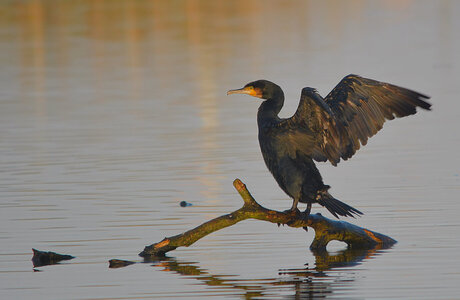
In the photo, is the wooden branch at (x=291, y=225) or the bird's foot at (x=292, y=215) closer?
the wooden branch at (x=291, y=225)

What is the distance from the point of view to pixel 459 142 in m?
17.3

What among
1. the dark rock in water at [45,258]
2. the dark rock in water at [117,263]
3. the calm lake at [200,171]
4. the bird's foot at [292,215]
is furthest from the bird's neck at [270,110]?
the dark rock in water at [45,258]

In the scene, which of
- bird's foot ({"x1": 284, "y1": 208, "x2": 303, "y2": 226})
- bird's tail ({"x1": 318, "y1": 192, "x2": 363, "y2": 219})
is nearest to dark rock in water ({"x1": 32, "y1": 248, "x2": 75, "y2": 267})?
bird's foot ({"x1": 284, "y1": 208, "x2": 303, "y2": 226})

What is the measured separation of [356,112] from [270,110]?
2.71 feet

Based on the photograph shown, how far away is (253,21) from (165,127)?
1118 inches

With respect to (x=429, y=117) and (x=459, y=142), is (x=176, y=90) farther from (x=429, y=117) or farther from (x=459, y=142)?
(x=459, y=142)

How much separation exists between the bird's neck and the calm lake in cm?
125

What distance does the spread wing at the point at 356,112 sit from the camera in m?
10.8

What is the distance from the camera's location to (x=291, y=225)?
35.1 ft

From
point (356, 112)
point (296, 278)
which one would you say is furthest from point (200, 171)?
point (296, 278)

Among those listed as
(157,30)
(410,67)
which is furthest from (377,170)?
(157,30)

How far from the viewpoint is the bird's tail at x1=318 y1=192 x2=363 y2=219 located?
34.8 feet

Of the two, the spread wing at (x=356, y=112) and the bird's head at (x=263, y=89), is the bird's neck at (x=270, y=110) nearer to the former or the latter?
the bird's head at (x=263, y=89)

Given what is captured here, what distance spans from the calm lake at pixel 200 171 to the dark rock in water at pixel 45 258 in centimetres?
12
